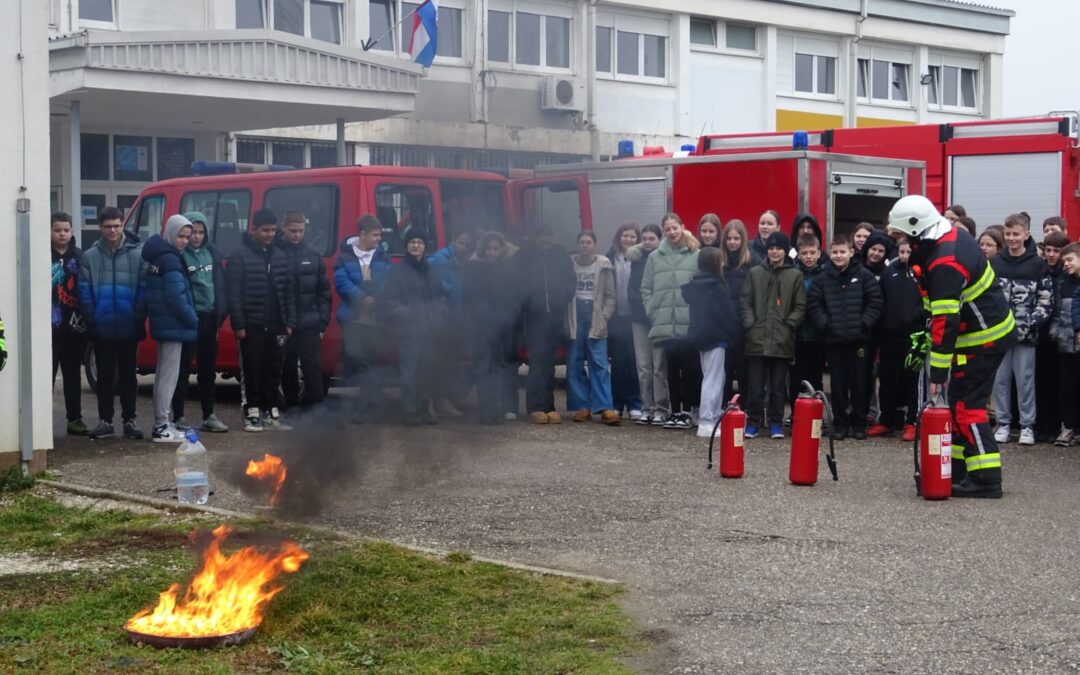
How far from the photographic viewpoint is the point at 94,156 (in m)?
23.8

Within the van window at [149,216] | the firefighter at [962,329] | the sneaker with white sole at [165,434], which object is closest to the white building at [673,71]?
the van window at [149,216]

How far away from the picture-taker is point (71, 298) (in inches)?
476

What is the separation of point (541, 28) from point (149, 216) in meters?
8.22

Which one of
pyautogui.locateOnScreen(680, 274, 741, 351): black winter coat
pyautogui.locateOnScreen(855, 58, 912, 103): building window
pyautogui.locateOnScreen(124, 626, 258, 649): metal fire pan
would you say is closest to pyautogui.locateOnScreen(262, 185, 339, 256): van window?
pyautogui.locateOnScreen(680, 274, 741, 351): black winter coat

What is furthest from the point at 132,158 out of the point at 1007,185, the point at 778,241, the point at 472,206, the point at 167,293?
the point at 778,241

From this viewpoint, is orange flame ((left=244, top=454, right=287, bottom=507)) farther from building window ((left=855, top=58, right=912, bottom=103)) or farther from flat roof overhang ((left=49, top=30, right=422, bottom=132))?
building window ((left=855, top=58, right=912, bottom=103))

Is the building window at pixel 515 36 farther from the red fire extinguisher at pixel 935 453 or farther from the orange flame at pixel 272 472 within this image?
the orange flame at pixel 272 472

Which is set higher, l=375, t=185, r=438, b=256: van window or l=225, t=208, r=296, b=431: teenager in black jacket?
l=375, t=185, r=438, b=256: van window

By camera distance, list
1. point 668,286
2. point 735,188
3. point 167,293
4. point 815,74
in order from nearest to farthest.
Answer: point 167,293 < point 668,286 < point 735,188 < point 815,74

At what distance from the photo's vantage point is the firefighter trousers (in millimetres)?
9586

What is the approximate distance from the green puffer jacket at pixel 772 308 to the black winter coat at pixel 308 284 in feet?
12.1

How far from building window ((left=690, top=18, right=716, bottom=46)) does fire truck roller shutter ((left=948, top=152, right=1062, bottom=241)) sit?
1781 centimetres

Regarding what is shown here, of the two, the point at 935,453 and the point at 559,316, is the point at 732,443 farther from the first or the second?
the point at 559,316

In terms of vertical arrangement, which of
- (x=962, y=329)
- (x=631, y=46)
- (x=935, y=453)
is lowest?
(x=935, y=453)
